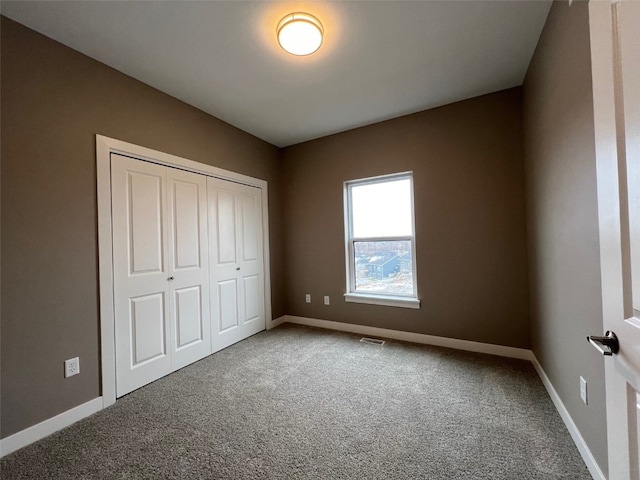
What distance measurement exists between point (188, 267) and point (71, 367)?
1100mm

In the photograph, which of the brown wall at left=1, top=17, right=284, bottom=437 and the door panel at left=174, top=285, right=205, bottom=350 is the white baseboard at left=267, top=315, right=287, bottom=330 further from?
the brown wall at left=1, top=17, right=284, bottom=437

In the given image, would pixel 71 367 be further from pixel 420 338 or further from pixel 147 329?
pixel 420 338

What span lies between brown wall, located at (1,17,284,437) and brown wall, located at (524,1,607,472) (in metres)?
3.02

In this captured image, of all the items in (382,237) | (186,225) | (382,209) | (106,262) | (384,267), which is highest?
(382,209)

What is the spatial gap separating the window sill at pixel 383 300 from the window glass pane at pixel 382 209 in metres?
0.76

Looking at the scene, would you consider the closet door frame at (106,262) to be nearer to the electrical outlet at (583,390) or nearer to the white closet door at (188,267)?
the white closet door at (188,267)

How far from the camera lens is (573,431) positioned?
1.50m

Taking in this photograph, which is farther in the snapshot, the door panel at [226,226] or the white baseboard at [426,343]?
the door panel at [226,226]

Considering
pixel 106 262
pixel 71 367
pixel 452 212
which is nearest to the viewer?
pixel 71 367

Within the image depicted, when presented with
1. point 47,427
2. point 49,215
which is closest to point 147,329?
point 47,427

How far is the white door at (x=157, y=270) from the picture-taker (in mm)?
2131

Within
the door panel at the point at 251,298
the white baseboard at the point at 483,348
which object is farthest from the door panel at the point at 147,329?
the white baseboard at the point at 483,348

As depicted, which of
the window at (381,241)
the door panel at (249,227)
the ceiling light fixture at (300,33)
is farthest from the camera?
the door panel at (249,227)

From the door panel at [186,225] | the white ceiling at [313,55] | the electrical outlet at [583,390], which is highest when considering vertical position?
the white ceiling at [313,55]
